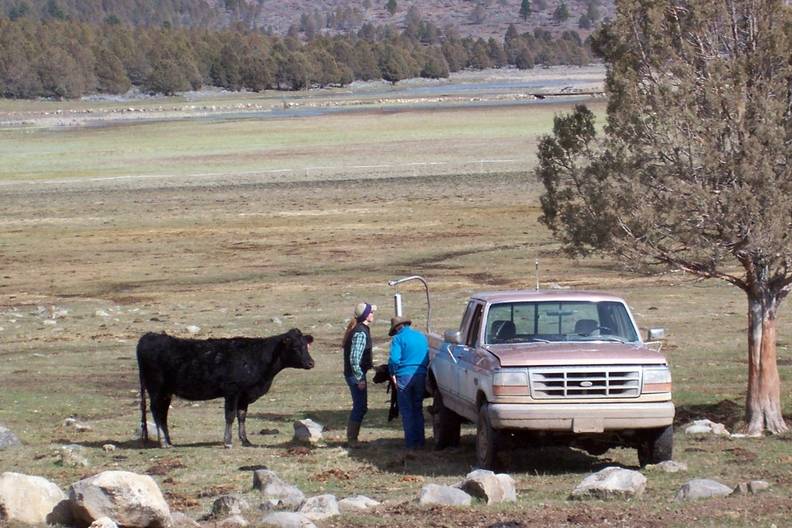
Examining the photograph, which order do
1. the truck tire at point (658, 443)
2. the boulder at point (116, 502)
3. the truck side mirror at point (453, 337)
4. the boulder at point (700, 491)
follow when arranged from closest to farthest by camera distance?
the boulder at point (116, 502)
the boulder at point (700, 491)
the truck tire at point (658, 443)
the truck side mirror at point (453, 337)

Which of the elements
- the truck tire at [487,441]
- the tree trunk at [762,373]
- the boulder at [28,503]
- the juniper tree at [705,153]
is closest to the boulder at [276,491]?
the boulder at [28,503]

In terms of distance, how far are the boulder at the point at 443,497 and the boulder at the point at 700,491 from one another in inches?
71.4

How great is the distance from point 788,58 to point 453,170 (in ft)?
153

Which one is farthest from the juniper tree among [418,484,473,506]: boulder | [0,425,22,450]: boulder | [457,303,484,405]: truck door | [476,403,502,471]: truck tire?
[0,425,22,450]: boulder

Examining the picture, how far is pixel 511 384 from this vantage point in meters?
14.6

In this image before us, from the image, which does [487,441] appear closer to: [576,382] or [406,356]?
[576,382]

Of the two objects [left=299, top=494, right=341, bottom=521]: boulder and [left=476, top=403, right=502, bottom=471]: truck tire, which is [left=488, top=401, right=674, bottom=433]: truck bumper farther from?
[left=299, top=494, right=341, bottom=521]: boulder

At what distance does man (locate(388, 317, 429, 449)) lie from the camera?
56.3 feet

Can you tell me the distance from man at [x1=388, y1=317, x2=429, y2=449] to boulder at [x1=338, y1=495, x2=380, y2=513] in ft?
14.1

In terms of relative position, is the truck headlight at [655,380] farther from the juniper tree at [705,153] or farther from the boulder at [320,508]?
the boulder at [320,508]

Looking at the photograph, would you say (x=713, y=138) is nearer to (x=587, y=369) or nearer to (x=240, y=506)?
(x=587, y=369)

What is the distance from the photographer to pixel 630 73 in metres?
17.7

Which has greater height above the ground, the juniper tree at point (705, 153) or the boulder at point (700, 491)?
the juniper tree at point (705, 153)

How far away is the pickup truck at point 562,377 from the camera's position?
14.5 m
